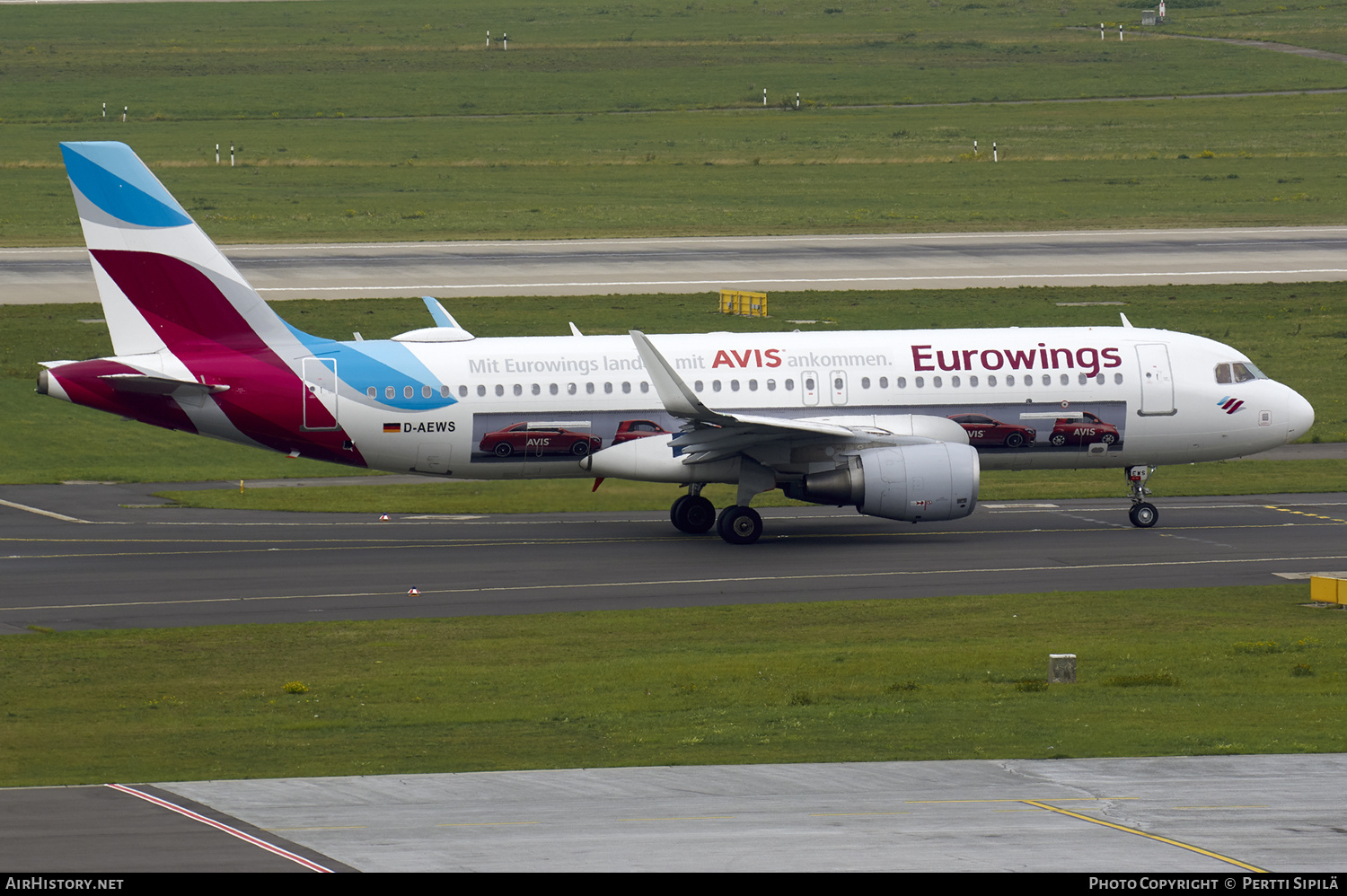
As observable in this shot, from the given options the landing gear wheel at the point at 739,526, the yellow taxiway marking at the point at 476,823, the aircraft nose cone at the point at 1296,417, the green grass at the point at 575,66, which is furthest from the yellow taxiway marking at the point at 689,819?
the green grass at the point at 575,66

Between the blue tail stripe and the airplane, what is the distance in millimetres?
48

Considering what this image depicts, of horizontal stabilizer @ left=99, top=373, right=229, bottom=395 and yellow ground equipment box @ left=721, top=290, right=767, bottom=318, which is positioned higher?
yellow ground equipment box @ left=721, top=290, right=767, bottom=318

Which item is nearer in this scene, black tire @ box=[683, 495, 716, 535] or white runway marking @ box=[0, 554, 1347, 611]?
white runway marking @ box=[0, 554, 1347, 611]

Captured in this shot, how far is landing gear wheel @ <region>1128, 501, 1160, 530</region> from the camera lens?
145ft

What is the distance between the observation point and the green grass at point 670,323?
5678 cm

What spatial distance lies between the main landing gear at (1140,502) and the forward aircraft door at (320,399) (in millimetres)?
19978

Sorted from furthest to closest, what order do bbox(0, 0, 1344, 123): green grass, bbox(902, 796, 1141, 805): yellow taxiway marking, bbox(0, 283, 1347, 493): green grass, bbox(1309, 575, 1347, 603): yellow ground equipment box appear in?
bbox(0, 0, 1344, 123): green grass, bbox(0, 283, 1347, 493): green grass, bbox(1309, 575, 1347, 603): yellow ground equipment box, bbox(902, 796, 1141, 805): yellow taxiway marking

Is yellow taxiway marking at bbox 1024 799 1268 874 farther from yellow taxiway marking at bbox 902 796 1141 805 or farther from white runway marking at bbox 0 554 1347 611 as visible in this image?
white runway marking at bbox 0 554 1347 611

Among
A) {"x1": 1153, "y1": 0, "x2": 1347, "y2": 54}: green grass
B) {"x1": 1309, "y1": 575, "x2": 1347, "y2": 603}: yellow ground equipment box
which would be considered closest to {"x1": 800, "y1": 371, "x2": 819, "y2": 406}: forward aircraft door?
{"x1": 1309, "y1": 575, "x2": 1347, "y2": 603}: yellow ground equipment box

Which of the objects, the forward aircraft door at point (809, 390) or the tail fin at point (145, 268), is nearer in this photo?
the tail fin at point (145, 268)

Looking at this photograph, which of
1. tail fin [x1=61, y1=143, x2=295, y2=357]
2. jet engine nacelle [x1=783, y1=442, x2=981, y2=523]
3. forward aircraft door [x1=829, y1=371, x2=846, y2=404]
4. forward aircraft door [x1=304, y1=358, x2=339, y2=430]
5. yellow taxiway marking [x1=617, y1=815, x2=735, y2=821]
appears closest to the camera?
yellow taxiway marking [x1=617, y1=815, x2=735, y2=821]

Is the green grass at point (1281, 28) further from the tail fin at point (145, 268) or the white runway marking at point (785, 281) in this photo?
the tail fin at point (145, 268)

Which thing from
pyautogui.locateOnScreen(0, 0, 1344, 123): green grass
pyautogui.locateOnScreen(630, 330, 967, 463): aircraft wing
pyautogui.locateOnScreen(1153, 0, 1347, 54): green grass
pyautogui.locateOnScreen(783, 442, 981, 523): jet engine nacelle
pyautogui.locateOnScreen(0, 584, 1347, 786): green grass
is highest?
pyautogui.locateOnScreen(1153, 0, 1347, 54): green grass

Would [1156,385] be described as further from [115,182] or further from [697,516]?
[115,182]
